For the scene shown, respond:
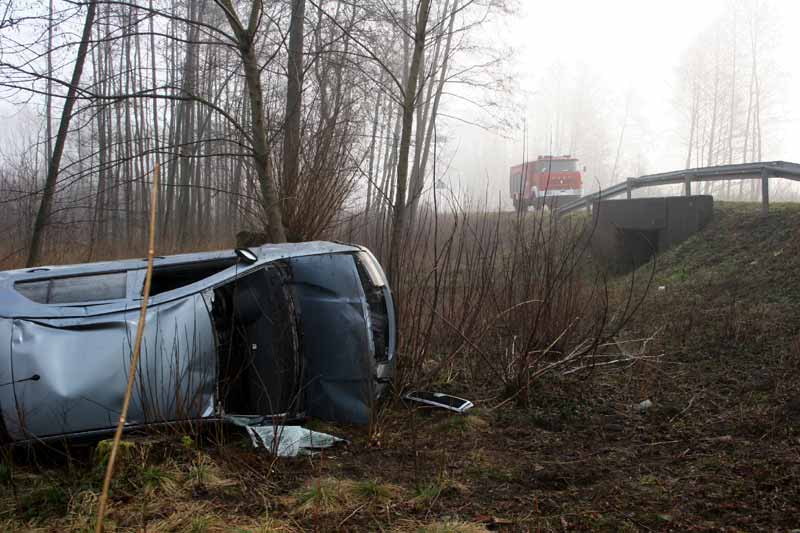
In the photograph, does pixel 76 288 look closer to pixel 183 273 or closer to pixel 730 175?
pixel 183 273

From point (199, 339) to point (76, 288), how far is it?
0.93 m

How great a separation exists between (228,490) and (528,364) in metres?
3.01

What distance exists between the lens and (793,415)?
5160mm

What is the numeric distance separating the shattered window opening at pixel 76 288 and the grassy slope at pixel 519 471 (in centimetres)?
109

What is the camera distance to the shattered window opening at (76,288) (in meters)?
4.64

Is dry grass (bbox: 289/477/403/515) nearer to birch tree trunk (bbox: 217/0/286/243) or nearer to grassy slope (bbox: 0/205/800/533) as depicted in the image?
grassy slope (bbox: 0/205/800/533)

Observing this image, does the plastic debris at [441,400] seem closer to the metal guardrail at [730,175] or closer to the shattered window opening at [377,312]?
the shattered window opening at [377,312]

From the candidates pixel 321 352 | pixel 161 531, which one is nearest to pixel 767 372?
pixel 321 352

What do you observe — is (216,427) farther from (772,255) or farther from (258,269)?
(772,255)

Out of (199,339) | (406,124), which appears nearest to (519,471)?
(199,339)

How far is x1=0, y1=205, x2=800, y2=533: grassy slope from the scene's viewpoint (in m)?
3.74

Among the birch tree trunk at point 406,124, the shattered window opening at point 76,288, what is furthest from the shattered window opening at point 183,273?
the birch tree trunk at point 406,124

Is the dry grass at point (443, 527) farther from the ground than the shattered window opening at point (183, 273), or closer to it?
closer to it

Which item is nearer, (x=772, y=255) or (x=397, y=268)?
(x=397, y=268)
